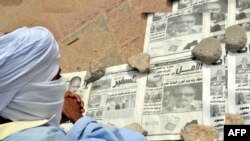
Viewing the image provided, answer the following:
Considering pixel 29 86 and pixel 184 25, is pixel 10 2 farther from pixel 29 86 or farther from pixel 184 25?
pixel 29 86

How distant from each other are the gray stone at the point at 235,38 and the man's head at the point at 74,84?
0.65 metres

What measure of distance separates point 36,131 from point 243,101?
77 centimetres

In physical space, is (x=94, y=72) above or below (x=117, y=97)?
above

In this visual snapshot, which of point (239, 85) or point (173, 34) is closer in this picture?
point (239, 85)

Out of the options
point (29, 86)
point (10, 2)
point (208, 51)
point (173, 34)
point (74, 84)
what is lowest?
point (29, 86)

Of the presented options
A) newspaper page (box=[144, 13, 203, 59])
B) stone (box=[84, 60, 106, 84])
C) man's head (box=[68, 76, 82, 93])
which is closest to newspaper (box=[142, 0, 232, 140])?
newspaper page (box=[144, 13, 203, 59])

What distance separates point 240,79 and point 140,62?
0.40 metres

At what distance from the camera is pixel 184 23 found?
1.87 m

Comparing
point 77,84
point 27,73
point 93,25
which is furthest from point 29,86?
point 93,25

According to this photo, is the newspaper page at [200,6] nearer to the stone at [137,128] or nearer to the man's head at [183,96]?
the man's head at [183,96]

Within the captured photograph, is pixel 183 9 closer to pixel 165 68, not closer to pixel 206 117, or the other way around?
pixel 165 68

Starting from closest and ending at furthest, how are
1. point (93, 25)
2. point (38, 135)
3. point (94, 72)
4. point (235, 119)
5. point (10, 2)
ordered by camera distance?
1. point (38, 135)
2. point (235, 119)
3. point (94, 72)
4. point (93, 25)
5. point (10, 2)

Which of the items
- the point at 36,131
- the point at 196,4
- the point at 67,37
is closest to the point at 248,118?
the point at 196,4

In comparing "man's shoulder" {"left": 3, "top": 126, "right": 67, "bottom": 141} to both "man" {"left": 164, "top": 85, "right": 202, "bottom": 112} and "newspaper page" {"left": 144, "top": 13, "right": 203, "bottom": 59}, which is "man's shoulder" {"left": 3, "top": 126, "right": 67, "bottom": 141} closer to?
"man" {"left": 164, "top": 85, "right": 202, "bottom": 112}
